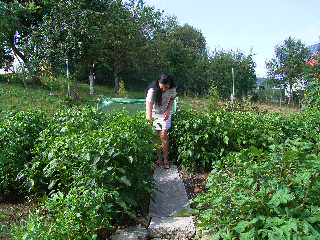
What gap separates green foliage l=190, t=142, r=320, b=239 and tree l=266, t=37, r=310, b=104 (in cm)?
1771

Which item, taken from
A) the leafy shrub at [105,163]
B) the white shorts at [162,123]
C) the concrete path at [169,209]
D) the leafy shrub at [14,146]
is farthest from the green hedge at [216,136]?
the leafy shrub at [14,146]

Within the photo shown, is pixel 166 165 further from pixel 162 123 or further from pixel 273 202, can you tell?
pixel 273 202

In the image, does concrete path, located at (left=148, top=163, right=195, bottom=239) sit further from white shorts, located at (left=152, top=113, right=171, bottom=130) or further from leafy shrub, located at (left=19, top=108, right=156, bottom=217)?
white shorts, located at (left=152, top=113, right=171, bottom=130)

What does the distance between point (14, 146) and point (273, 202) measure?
291 centimetres

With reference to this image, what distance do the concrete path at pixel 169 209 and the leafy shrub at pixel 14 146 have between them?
1.56m

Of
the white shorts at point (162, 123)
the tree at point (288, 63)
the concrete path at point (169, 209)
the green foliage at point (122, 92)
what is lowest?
the concrete path at point (169, 209)

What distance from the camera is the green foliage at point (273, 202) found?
160 centimetres

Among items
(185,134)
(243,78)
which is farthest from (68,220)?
(243,78)

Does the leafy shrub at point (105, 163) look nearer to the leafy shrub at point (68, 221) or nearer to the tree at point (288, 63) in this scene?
the leafy shrub at point (68, 221)

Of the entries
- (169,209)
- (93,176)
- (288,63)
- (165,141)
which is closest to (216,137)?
(165,141)

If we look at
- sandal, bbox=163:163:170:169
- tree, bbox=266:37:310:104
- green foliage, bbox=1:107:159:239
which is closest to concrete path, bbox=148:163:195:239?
sandal, bbox=163:163:170:169

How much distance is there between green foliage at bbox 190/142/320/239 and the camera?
160 cm

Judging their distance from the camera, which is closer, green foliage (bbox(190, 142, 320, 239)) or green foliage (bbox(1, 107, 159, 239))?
green foliage (bbox(190, 142, 320, 239))

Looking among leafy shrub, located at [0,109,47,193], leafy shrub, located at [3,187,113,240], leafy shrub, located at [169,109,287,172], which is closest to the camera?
leafy shrub, located at [3,187,113,240]
